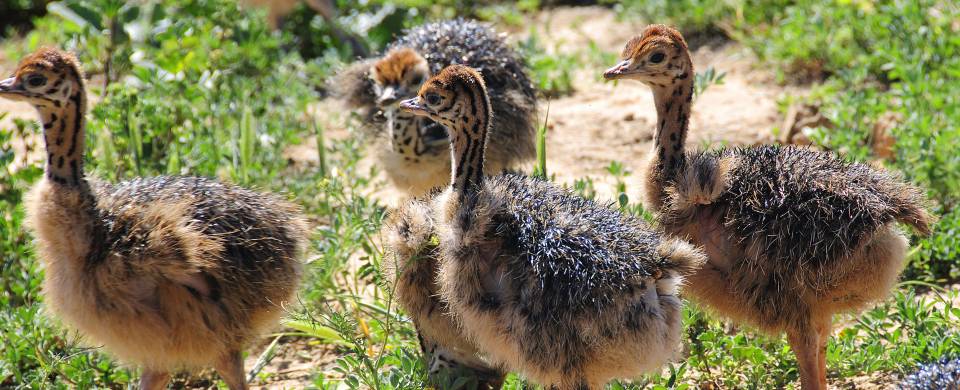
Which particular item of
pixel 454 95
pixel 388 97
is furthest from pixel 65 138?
pixel 388 97

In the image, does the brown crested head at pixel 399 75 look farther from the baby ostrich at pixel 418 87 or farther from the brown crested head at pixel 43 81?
→ the brown crested head at pixel 43 81

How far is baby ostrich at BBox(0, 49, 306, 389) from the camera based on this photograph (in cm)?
428

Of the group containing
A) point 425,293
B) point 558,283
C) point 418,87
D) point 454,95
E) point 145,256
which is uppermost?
point 454,95

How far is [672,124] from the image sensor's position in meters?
4.87

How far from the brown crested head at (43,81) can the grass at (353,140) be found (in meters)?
0.99

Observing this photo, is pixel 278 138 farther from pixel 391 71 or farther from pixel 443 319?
pixel 443 319

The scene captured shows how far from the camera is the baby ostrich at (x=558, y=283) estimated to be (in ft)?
13.0

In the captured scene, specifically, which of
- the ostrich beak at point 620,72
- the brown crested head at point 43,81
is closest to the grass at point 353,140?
the ostrich beak at point 620,72

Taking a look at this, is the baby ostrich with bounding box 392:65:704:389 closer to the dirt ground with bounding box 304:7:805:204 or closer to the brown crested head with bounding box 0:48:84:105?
the brown crested head with bounding box 0:48:84:105

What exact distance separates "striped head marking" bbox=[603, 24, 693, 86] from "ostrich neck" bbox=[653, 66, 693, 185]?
3cm

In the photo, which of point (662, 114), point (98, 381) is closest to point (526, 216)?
point (662, 114)

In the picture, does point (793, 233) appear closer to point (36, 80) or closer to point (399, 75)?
point (399, 75)

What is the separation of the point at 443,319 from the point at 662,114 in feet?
4.39

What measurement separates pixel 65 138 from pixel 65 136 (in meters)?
0.01
